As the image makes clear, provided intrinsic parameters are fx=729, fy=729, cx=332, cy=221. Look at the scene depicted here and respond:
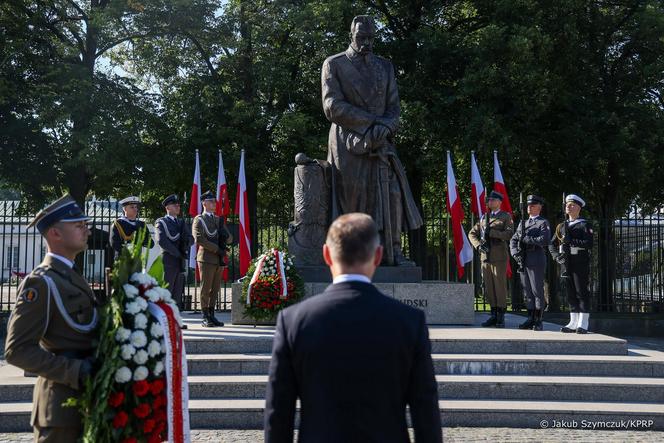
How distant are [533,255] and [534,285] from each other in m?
0.44

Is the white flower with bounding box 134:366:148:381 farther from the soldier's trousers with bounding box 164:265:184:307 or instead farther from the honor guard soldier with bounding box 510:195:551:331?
the honor guard soldier with bounding box 510:195:551:331

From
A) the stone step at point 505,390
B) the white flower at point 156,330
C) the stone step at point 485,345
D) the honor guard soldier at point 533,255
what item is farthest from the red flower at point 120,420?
the honor guard soldier at point 533,255

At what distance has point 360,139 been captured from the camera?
10.6 metres

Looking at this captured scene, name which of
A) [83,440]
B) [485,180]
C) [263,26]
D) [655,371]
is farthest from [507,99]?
[83,440]

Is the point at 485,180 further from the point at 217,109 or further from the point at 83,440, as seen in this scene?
the point at 83,440

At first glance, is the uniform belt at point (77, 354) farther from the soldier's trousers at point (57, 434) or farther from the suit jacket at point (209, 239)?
the suit jacket at point (209, 239)

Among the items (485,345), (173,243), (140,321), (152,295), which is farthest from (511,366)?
(140,321)

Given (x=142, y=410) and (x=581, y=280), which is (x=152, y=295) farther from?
→ (x=581, y=280)

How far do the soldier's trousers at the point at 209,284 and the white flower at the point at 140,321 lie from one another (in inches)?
267

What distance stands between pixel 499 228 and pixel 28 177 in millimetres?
14333

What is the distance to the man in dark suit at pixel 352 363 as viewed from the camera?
2656 millimetres

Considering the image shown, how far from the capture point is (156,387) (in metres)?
3.63

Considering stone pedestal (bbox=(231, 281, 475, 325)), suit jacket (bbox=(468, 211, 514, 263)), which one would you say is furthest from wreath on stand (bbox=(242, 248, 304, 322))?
suit jacket (bbox=(468, 211, 514, 263))

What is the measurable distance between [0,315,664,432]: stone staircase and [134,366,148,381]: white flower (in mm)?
3484
